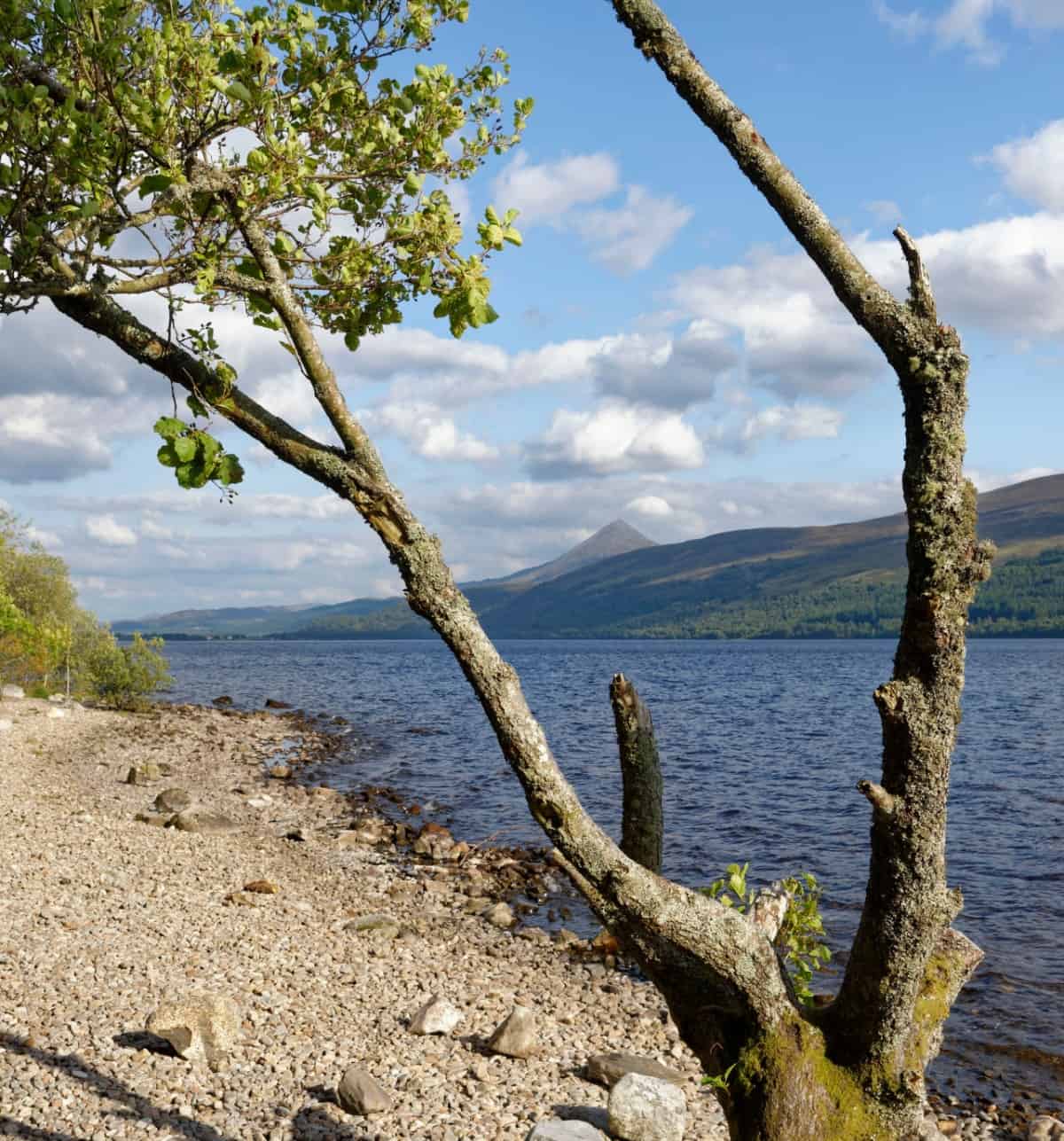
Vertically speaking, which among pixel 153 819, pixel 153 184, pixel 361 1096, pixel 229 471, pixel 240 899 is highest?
pixel 153 184

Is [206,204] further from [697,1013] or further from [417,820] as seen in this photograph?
[417,820]

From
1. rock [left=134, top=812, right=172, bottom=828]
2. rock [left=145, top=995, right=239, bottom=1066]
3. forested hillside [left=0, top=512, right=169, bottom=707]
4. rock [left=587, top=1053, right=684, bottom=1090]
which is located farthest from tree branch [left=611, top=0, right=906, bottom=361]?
forested hillside [left=0, top=512, right=169, bottom=707]

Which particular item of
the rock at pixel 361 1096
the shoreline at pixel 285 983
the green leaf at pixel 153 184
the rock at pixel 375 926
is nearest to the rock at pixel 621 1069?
the shoreline at pixel 285 983

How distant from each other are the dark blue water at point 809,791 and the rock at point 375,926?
9.32 meters

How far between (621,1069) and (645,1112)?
159 cm

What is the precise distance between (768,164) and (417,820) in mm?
28376

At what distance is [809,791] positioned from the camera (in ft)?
127

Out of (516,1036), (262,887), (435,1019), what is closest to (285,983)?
(435,1019)

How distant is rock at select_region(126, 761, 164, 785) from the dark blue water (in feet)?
25.6

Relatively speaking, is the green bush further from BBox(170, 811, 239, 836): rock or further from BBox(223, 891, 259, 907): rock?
BBox(223, 891, 259, 907): rock

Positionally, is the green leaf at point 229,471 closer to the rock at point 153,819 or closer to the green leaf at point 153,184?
the green leaf at point 153,184

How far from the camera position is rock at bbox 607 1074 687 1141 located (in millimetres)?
10844

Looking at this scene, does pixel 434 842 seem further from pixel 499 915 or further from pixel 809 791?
pixel 809 791

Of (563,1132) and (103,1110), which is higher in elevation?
(103,1110)
